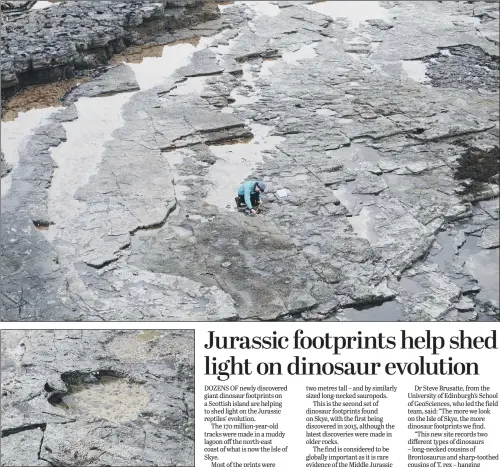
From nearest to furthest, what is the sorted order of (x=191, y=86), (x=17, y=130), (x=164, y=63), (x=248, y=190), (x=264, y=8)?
(x=248, y=190) < (x=17, y=130) < (x=191, y=86) < (x=164, y=63) < (x=264, y=8)

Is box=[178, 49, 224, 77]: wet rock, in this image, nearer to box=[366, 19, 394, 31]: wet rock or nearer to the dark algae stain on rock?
box=[366, 19, 394, 31]: wet rock

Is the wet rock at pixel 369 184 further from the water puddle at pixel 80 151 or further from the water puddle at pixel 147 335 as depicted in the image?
the water puddle at pixel 80 151

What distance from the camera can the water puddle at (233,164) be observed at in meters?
7.17

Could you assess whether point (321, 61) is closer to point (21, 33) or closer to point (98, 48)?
point (98, 48)

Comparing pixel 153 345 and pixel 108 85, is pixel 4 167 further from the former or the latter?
pixel 153 345

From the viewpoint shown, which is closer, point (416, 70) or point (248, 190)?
point (248, 190)

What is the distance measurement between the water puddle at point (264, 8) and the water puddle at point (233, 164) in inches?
157

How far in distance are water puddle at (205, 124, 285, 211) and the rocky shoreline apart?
3018 mm

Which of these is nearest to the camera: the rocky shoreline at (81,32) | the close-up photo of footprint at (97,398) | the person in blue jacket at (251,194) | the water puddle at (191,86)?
the close-up photo of footprint at (97,398)

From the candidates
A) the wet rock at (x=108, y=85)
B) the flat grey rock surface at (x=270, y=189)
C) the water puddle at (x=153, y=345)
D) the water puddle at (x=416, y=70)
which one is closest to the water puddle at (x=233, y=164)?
the flat grey rock surface at (x=270, y=189)

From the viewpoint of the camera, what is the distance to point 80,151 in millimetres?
7918

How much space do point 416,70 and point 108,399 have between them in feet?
21.6

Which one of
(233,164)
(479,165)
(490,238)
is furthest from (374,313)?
(479,165)

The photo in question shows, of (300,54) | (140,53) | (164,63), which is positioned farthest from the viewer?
(140,53)
